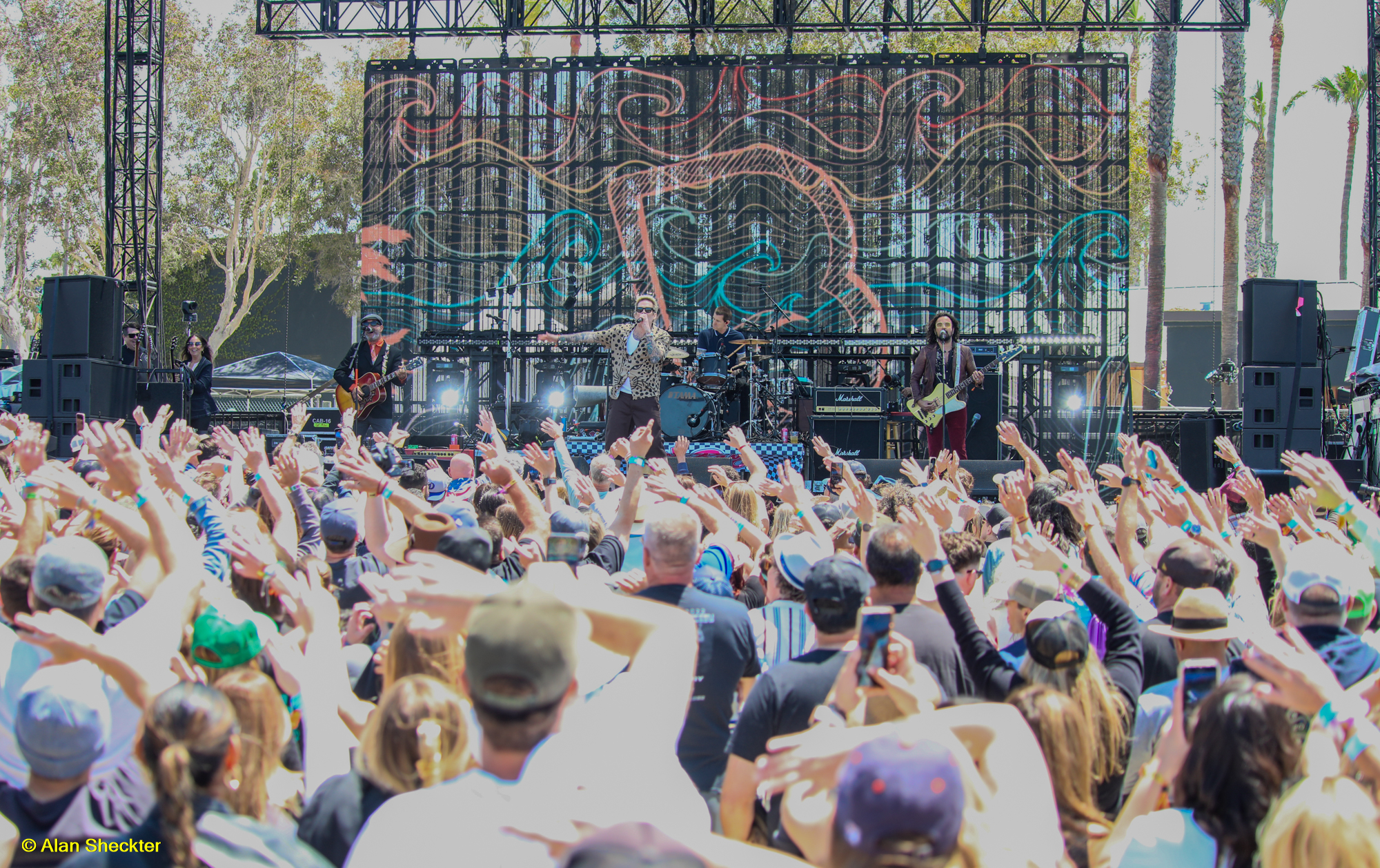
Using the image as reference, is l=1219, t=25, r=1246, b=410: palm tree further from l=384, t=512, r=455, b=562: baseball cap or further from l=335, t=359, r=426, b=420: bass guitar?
l=384, t=512, r=455, b=562: baseball cap

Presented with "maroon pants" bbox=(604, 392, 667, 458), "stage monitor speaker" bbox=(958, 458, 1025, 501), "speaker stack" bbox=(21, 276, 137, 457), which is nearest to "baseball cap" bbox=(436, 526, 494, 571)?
"maroon pants" bbox=(604, 392, 667, 458)

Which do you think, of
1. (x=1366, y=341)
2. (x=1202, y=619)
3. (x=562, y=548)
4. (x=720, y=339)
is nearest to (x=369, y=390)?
(x=720, y=339)

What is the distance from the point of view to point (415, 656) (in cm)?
223

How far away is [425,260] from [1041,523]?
11.6 metres

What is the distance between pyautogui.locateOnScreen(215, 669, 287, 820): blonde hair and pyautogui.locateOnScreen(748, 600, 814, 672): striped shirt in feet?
4.95

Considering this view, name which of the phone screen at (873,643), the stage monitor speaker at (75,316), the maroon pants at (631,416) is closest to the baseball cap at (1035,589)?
the phone screen at (873,643)

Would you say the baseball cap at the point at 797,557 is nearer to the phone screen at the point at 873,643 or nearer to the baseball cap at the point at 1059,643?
the baseball cap at the point at 1059,643

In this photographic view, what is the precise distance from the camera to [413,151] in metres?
15.0

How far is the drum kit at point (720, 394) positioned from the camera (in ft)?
37.4

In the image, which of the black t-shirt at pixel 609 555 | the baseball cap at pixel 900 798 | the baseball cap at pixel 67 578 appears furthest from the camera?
the black t-shirt at pixel 609 555

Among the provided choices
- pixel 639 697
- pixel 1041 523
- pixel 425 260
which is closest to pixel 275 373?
pixel 425 260

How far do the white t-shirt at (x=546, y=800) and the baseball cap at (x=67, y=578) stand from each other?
1.30 m

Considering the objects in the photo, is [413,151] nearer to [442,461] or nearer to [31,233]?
[442,461]

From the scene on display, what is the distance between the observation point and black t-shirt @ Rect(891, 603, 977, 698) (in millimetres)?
2729
